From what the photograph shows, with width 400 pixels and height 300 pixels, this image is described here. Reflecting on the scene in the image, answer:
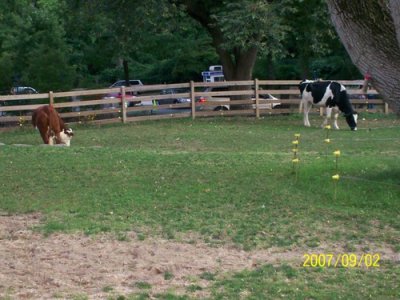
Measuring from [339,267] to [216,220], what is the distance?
227 cm

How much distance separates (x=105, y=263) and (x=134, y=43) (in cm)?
2074

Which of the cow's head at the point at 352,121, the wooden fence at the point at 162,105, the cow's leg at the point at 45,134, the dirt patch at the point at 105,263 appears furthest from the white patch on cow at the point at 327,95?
the dirt patch at the point at 105,263

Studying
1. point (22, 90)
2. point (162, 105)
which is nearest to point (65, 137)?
point (162, 105)

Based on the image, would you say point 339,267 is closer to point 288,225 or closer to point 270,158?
point 288,225

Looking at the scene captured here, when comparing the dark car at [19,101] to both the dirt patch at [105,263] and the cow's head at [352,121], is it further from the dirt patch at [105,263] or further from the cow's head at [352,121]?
the dirt patch at [105,263]

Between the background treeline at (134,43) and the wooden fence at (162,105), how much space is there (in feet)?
5.20

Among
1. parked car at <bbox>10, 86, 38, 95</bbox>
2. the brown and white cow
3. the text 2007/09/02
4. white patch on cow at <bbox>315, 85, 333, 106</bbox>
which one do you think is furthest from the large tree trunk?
parked car at <bbox>10, 86, 38, 95</bbox>

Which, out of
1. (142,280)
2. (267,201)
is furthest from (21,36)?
(142,280)

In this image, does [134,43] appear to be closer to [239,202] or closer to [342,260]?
[239,202]

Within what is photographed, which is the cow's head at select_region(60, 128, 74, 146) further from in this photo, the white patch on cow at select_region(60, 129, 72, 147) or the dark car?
the dark car

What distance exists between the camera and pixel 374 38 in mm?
7840

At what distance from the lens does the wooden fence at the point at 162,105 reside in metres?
24.4

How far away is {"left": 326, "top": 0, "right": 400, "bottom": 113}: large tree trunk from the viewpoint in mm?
7805

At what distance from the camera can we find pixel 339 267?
7.90 meters
